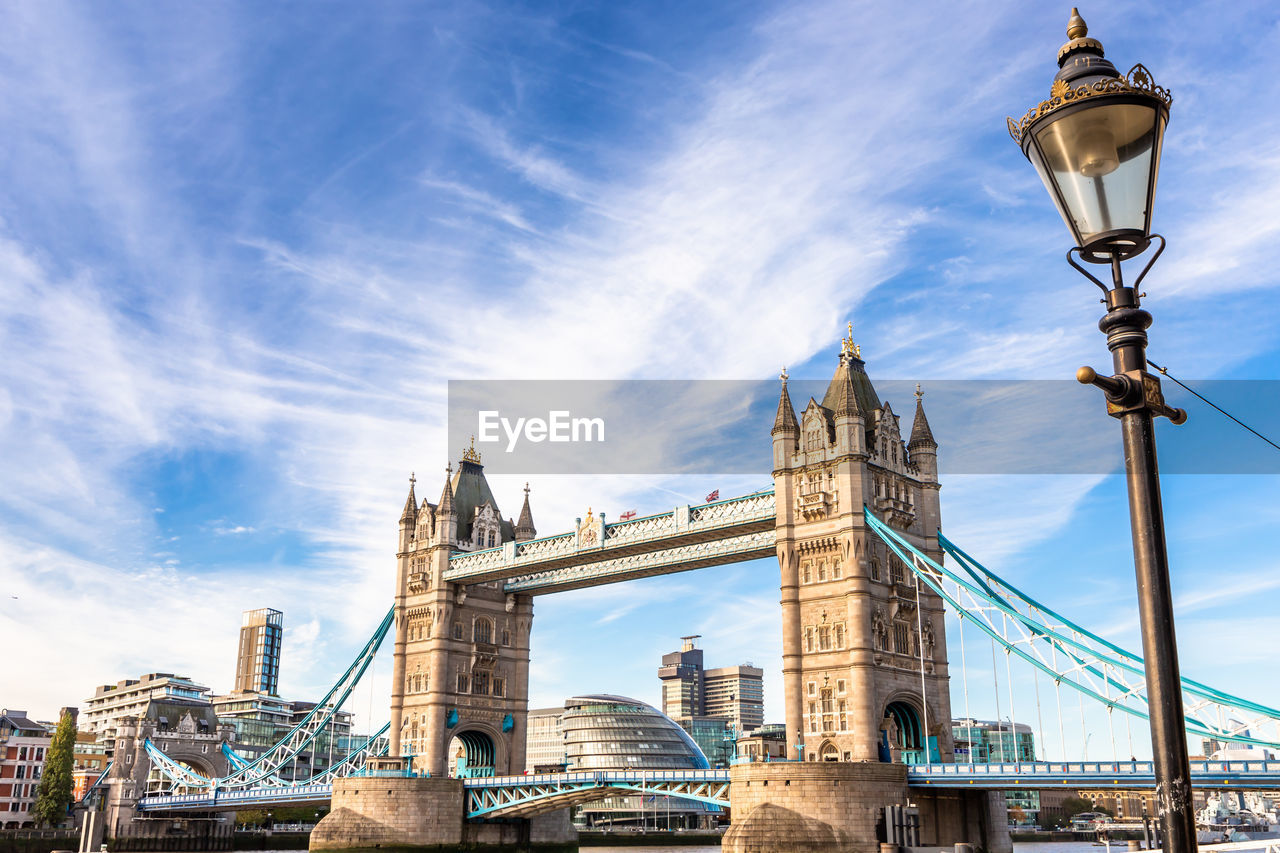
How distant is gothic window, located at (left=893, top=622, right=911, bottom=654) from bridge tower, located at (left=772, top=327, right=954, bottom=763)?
54mm

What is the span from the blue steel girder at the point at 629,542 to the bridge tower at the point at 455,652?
155 centimetres

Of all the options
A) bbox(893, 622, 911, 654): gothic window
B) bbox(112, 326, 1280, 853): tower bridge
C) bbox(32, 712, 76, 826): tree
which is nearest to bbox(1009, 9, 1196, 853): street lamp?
bbox(112, 326, 1280, 853): tower bridge

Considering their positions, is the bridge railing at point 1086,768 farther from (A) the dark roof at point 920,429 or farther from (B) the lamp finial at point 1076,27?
(B) the lamp finial at point 1076,27

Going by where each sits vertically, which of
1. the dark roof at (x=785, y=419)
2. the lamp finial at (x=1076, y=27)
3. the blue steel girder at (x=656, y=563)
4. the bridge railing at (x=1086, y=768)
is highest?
the dark roof at (x=785, y=419)

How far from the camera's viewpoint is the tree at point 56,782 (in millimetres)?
95812

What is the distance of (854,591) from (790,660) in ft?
15.7

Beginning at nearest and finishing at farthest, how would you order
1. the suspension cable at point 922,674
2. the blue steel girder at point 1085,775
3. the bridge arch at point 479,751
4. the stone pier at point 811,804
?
1. the blue steel girder at point 1085,775
2. the stone pier at point 811,804
3. the suspension cable at point 922,674
4. the bridge arch at point 479,751

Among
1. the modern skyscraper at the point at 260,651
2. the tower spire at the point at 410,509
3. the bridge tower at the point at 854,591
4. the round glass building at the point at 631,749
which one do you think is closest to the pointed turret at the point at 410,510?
the tower spire at the point at 410,509

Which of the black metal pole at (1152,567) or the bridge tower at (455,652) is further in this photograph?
the bridge tower at (455,652)

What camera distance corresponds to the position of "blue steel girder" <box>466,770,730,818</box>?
57.5m

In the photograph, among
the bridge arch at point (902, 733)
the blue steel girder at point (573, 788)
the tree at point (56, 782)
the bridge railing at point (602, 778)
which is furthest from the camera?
the tree at point (56, 782)

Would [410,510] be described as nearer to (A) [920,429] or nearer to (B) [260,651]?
(A) [920,429]

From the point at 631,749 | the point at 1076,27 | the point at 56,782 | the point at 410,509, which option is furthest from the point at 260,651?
the point at 1076,27

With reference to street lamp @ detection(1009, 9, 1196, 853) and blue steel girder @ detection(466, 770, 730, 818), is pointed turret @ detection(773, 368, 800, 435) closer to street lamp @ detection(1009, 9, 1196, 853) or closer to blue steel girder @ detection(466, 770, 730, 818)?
blue steel girder @ detection(466, 770, 730, 818)
